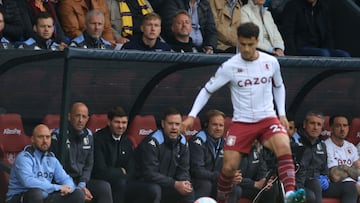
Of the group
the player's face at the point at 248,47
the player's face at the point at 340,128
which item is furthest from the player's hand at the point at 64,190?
the player's face at the point at 340,128

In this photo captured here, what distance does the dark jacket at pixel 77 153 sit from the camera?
12.9 metres

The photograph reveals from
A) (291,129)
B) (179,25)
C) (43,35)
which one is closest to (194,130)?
(291,129)

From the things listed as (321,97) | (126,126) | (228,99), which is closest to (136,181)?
(126,126)

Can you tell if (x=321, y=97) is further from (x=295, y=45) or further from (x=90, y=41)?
(x=90, y=41)

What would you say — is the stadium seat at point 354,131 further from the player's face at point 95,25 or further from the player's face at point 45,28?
the player's face at point 45,28

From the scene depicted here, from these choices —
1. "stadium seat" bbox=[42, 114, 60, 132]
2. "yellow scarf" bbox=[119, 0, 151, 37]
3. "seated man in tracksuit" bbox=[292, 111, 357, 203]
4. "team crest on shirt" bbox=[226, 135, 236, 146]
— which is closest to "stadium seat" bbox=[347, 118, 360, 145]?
"seated man in tracksuit" bbox=[292, 111, 357, 203]

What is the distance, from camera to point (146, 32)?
1402 cm

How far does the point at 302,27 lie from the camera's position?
15.8 meters

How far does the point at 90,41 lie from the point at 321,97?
2.66 meters

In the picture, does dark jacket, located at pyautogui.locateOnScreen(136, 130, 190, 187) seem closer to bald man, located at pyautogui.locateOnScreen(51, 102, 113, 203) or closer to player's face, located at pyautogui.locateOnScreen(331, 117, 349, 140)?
Answer: bald man, located at pyautogui.locateOnScreen(51, 102, 113, 203)

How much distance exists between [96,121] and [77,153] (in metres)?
0.68

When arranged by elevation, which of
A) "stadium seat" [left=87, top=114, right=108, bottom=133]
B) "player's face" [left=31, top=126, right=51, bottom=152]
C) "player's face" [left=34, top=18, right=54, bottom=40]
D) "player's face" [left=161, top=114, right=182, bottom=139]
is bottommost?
"player's face" [left=31, top=126, right=51, bottom=152]

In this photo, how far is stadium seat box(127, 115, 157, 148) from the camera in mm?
13648

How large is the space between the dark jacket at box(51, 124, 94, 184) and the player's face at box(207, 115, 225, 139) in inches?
52.1
